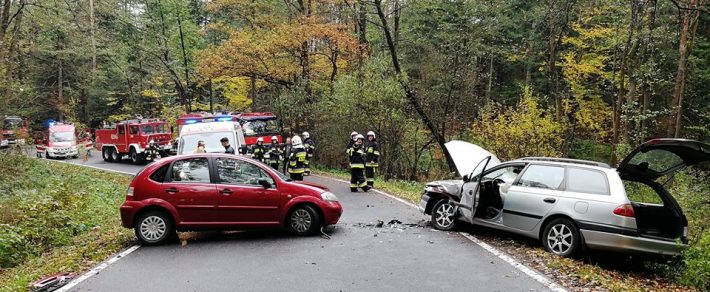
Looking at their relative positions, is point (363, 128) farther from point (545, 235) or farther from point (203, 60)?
point (545, 235)

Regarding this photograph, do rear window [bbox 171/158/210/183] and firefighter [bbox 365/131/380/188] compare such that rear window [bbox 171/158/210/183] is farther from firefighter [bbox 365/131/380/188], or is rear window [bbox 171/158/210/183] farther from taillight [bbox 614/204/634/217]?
firefighter [bbox 365/131/380/188]

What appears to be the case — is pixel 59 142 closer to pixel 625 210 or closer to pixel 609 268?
pixel 609 268

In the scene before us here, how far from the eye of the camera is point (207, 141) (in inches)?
588

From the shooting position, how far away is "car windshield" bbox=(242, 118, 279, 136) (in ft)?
70.5

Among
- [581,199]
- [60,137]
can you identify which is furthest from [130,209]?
[60,137]

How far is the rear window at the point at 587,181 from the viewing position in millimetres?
7293

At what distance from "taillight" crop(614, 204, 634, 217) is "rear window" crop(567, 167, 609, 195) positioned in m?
0.31

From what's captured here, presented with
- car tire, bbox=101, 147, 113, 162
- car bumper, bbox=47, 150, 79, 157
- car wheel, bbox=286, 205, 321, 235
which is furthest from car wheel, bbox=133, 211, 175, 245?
car bumper, bbox=47, 150, 79, 157

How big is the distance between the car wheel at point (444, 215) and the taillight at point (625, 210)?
9.90ft

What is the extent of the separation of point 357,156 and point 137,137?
16.0 metres

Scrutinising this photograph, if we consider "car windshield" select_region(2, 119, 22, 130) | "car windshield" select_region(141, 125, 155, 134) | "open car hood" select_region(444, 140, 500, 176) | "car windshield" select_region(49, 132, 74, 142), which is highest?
"car windshield" select_region(2, 119, 22, 130)

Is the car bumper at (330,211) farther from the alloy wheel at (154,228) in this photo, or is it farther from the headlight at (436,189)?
the alloy wheel at (154,228)

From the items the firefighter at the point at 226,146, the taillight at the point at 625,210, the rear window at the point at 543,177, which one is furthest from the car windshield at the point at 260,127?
the taillight at the point at 625,210

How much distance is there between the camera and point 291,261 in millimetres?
7242
